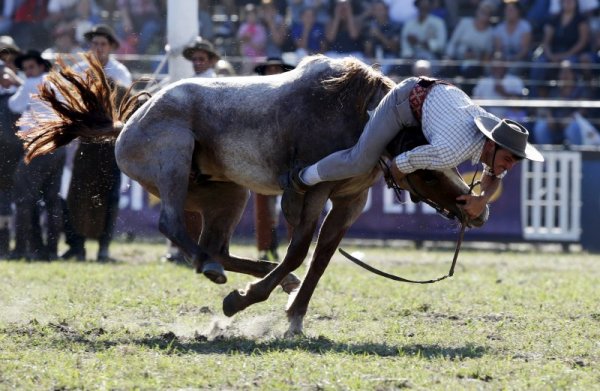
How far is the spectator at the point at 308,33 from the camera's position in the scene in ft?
45.3

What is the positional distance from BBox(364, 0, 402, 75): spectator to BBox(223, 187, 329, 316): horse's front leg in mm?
8090

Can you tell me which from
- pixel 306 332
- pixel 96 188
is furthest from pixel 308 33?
pixel 306 332

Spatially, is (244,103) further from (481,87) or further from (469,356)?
(481,87)

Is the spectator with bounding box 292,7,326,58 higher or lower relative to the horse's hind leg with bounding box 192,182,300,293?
higher

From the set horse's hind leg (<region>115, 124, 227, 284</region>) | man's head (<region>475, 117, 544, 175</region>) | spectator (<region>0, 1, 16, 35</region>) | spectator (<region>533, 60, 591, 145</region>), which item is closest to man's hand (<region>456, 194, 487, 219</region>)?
man's head (<region>475, 117, 544, 175</region>)

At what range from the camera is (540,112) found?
45.5 ft

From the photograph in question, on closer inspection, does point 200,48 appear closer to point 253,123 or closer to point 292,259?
point 253,123

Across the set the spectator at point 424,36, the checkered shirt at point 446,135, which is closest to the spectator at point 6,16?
the spectator at point 424,36

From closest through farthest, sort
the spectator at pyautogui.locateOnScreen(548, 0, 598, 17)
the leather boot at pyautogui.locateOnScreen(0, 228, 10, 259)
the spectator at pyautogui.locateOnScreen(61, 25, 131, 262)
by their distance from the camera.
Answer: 1. the spectator at pyautogui.locateOnScreen(61, 25, 131, 262)
2. the leather boot at pyautogui.locateOnScreen(0, 228, 10, 259)
3. the spectator at pyautogui.locateOnScreen(548, 0, 598, 17)

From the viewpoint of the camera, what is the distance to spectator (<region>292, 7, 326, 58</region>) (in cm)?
1380

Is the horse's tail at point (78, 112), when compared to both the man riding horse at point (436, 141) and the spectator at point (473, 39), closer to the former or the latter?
the man riding horse at point (436, 141)

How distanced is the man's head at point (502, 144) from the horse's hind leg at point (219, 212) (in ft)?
5.58

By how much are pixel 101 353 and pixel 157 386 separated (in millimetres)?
928

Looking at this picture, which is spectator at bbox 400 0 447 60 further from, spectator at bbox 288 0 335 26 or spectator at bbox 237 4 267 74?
spectator at bbox 237 4 267 74
